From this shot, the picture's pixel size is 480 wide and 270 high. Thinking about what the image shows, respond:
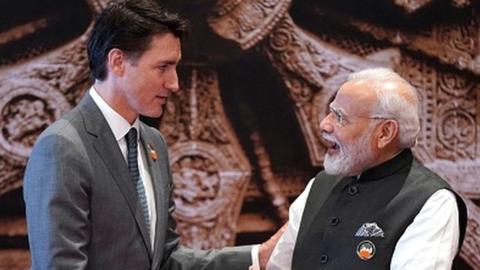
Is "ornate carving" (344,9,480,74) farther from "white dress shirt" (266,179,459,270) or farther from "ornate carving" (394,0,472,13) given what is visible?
"white dress shirt" (266,179,459,270)

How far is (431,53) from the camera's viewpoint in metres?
3.16

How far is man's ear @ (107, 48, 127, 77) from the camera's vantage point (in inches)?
80.0

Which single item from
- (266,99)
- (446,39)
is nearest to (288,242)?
(266,99)

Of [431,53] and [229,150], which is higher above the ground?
[431,53]

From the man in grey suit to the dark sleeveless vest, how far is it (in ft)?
1.40

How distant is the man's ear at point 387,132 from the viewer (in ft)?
6.61

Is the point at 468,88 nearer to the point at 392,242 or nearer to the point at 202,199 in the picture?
the point at 202,199

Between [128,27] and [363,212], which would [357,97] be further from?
[128,27]

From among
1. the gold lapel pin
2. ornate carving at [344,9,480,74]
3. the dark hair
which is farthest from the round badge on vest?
ornate carving at [344,9,480,74]

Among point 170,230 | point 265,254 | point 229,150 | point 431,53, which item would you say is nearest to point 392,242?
point 265,254

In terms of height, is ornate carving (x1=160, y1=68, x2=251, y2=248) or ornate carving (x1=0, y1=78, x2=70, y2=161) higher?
ornate carving (x1=0, y1=78, x2=70, y2=161)

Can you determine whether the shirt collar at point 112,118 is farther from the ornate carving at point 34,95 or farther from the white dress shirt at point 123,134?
the ornate carving at point 34,95

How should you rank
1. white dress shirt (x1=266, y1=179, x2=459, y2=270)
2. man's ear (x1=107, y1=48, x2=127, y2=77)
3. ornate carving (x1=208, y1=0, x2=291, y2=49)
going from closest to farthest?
white dress shirt (x1=266, y1=179, x2=459, y2=270)
man's ear (x1=107, y1=48, x2=127, y2=77)
ornate carving (x1=208, y1=0, x2=291, y2=49)

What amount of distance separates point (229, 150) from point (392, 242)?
1.23 metres
